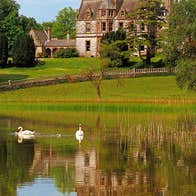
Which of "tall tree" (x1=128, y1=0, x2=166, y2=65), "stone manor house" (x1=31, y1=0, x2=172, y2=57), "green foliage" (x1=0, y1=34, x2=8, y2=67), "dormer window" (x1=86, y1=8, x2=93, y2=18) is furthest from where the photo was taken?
"dormer window" (x1=86, y1=8, x2=93, y2=18)

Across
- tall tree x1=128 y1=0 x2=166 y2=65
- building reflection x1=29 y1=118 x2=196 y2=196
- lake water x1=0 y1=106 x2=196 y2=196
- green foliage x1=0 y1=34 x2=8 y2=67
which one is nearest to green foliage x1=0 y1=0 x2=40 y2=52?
green foliage x1=0 y1=34 x2=8 y2=67

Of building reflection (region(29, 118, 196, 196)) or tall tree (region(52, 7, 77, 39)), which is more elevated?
tall tree (region(52, 7, 77, 39))

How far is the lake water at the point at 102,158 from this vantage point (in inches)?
1025

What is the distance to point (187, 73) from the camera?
226 feet

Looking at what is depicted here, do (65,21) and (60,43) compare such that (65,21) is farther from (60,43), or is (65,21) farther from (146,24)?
(146,24)

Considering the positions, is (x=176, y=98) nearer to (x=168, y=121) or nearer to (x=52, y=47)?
(x=168, y=121)

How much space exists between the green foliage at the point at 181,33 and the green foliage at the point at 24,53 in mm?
30864

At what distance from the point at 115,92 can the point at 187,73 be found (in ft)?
44.1

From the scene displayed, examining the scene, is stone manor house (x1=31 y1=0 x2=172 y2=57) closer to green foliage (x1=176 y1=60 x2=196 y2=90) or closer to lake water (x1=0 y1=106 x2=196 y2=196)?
green foliage (x1=176 y1=60 x2=196 y2=90)

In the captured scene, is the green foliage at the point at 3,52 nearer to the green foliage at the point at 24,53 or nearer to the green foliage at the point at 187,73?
the green foliage at the point at 24,53

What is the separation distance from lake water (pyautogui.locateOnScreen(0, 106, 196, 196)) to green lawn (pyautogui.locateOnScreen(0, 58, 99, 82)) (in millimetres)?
39291

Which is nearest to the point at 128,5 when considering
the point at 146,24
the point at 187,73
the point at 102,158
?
the point at 146,24

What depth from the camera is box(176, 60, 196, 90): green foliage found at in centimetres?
6850

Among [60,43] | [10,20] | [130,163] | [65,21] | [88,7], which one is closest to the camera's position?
[130,163]
